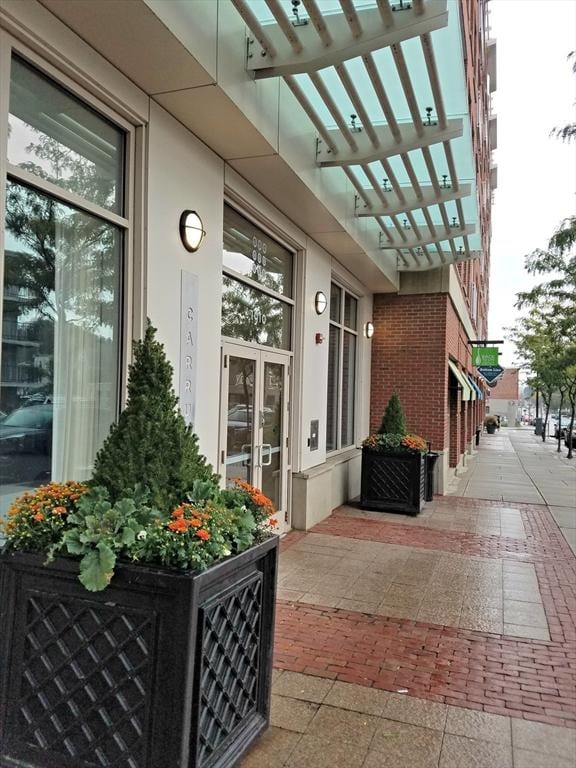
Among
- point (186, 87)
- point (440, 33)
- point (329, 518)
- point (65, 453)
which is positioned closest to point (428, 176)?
point (440, 33)

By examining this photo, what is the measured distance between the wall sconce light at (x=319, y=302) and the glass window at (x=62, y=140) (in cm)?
425

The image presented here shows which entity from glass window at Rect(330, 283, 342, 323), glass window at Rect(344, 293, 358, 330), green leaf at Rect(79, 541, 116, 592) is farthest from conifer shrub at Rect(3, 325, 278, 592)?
glass window at Rect(344, 293, 358, 330)

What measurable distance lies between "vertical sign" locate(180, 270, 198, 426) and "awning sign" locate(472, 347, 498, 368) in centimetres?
1411

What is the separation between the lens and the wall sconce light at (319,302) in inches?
324

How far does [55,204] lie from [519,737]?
13.2ft

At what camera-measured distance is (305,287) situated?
7.85m

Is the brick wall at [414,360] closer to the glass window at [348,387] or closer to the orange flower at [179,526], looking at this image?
the glass window at [348,387]

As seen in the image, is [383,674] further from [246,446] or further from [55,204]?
[55,204]

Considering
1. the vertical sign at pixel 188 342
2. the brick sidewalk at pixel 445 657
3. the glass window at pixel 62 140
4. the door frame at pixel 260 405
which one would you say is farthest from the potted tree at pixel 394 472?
the glass window at pixel 62 140

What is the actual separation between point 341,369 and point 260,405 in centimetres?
371

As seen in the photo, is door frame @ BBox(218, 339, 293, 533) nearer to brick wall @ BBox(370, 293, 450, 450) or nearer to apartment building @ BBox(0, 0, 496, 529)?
apartment building @ BBox(0, 0, 496, 529)

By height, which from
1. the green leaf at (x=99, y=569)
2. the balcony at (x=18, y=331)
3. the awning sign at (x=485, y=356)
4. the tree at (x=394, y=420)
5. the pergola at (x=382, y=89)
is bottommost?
the green leaf at (x=99, y=569)

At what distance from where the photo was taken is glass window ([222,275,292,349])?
6.02 meters

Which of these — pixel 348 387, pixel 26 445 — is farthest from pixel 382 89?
pixel 348 387
